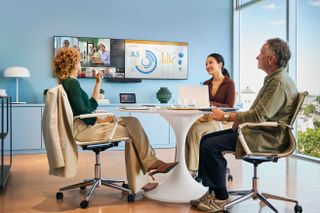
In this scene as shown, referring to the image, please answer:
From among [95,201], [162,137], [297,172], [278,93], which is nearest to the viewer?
[278,93]

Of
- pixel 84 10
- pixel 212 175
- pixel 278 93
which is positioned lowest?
pixel 212 175

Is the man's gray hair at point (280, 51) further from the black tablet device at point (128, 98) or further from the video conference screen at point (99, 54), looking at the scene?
the video conference screen at point (99, 54)

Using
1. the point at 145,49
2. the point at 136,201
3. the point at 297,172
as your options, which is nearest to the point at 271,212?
the point at 136,201

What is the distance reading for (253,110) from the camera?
9.14 feet

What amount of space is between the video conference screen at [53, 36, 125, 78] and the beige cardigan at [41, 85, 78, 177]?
3.46 m

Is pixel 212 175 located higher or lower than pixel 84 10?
lower

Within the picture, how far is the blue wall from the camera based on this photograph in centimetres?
→ 612

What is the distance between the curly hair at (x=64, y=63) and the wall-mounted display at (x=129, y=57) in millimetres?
3120

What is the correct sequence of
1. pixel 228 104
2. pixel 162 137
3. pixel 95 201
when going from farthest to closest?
pixel 162 137
pixel 228 104
pixel 95 201

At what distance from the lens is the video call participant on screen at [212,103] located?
3766 mm

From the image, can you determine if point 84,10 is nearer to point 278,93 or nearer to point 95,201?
point 95,201

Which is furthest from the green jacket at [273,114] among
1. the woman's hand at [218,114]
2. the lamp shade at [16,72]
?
the lamp shade at [16,72]

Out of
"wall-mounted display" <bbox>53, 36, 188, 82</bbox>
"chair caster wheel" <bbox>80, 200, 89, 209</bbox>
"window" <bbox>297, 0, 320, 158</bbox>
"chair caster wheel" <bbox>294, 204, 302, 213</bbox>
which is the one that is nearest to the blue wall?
"wall-mounted display" <bbox>53, 36, 188, 82</bbox>

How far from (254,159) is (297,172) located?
189 cm
